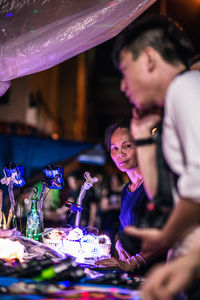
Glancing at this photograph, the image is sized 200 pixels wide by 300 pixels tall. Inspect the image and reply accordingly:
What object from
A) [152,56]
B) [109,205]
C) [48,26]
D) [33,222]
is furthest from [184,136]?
[109,205]

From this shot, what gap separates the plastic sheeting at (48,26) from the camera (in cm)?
216

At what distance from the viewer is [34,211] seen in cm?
253

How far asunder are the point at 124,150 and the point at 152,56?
1292mm

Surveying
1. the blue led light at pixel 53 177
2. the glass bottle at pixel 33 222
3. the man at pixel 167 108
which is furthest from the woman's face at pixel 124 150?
the man at pixel 167 108

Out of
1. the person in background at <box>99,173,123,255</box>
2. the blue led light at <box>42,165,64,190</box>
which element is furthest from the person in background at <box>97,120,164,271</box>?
the person in background at <box>99,173,123,255</box>

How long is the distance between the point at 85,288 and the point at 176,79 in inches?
38.4

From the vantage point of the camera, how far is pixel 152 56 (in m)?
1.27

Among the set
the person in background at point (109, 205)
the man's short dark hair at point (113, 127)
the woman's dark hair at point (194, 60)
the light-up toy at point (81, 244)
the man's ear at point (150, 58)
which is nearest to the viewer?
the man's ear at point (150, 58)

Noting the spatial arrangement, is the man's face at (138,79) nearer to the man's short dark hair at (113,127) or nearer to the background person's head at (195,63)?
the background person's head at (195,63)

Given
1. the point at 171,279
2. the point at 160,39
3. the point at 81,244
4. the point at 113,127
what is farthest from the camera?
the point at 113,127

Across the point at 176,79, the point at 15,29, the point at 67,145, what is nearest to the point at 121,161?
the point at 15,29

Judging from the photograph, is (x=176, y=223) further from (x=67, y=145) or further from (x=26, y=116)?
(x=26, y=116)

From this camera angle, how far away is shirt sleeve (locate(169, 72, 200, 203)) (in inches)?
42.4

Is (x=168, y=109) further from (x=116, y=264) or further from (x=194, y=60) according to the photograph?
(x=116, y=264)
